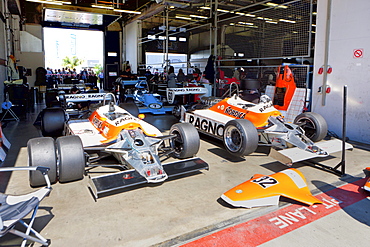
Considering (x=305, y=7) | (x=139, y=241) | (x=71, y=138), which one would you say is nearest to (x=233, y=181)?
(x=139, y=241)

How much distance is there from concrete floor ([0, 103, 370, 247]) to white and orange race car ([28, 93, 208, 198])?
0.21 m

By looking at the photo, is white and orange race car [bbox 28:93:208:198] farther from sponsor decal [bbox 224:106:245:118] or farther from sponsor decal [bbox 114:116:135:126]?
sponsor decal [bbox 224:106:245:118]

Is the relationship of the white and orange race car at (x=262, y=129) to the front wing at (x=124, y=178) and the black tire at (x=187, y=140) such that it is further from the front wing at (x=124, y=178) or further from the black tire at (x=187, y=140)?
the front wing at (x=124, y=178)

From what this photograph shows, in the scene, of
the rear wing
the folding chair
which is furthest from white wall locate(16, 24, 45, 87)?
the folding chair

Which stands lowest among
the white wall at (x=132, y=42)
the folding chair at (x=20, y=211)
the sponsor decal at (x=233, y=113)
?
the folding chair at (x=20, y=211)

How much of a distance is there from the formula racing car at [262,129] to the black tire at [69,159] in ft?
7.29

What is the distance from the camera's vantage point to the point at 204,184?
142 inches

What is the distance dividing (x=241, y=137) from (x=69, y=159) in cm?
234

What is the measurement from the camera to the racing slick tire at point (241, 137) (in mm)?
4211

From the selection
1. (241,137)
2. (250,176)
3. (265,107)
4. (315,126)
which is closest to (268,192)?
(250,176)

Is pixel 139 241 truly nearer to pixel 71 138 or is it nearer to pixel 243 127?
pixel 71 138

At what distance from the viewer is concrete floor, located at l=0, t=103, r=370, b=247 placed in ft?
7.97

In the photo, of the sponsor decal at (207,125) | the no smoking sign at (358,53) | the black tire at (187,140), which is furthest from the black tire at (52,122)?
the no smoking sign at (358,53)

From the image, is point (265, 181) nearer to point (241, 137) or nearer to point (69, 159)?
point (241, 137)
